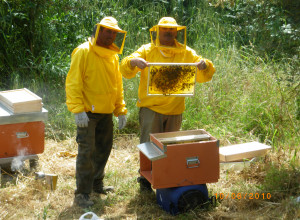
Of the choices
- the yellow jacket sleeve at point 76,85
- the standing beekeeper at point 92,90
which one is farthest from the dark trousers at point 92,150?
the yellow jacket sleeve at point 76,85

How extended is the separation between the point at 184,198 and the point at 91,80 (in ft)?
4.55

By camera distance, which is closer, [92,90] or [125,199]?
[92,90]

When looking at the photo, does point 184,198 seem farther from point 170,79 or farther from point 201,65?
point 201,65

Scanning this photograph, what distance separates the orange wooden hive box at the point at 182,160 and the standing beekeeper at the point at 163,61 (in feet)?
1.36

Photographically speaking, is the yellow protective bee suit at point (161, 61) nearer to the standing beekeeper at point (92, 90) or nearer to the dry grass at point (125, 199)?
the standing beekeeper at point (92, 90)

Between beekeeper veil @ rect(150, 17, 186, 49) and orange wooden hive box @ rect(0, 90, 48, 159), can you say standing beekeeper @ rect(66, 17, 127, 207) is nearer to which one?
beekeeper veil @ rect(150, 17, 186, 49)

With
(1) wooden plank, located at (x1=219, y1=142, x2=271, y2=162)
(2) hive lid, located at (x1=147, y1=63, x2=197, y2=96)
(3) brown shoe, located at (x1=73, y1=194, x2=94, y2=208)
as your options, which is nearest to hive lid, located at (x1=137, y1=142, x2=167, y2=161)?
(2) hive lid, located at (x1=147, y1=63, x2=197, y2=96)

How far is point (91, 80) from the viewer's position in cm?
385

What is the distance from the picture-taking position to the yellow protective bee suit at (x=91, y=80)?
3742mm

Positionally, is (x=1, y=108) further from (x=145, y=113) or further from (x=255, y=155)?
(x=255, y=155)

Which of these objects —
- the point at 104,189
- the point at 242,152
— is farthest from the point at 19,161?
the point at 242,152

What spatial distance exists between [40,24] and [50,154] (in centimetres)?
290

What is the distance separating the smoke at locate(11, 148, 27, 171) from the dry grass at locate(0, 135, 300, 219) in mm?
86

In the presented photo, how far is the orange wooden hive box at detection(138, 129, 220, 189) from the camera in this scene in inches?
140
